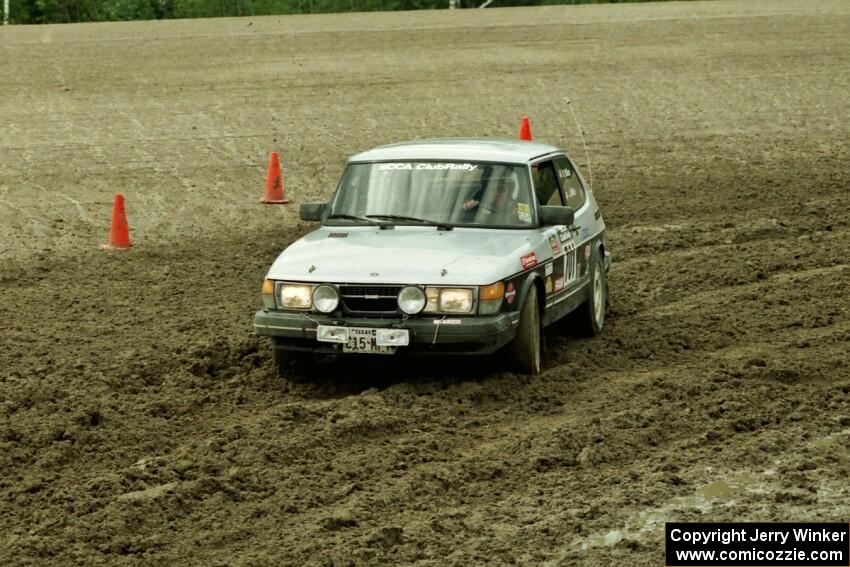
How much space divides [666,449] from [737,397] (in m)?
1.14

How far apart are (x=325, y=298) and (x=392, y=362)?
1.04 m

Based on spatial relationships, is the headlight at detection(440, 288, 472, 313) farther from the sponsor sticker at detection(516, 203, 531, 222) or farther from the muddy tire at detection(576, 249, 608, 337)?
the muddy tire at detection(576, 249, 608, 337)

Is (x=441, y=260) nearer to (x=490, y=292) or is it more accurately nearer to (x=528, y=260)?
(x=490, y=292)

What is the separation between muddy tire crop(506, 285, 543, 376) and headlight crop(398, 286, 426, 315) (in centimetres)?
74

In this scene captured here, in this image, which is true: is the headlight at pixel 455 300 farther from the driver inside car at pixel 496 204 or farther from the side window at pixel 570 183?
the side window at pixel 570 183

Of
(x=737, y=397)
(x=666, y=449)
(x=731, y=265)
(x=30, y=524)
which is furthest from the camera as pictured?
(x=731, y=265)

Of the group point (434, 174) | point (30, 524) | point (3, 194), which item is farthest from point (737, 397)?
point (3, 194)

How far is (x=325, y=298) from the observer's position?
9.45m

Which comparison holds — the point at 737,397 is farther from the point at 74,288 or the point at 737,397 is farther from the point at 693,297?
the point at 74,288

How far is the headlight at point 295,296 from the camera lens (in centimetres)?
951

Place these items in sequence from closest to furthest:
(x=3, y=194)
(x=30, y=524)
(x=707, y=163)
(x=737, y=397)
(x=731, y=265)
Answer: (x=30, y=524), (x=737, y=397), (x=731, y=265), (x=3, y=194), (x=707, y=163)

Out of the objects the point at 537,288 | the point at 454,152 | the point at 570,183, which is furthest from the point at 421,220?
the point at 570,183

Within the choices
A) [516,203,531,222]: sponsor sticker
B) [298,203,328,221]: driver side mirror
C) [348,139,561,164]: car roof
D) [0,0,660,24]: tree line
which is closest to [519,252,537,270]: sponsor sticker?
[516,203,531,222]: sponsor sticker

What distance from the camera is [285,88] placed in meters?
27.1
